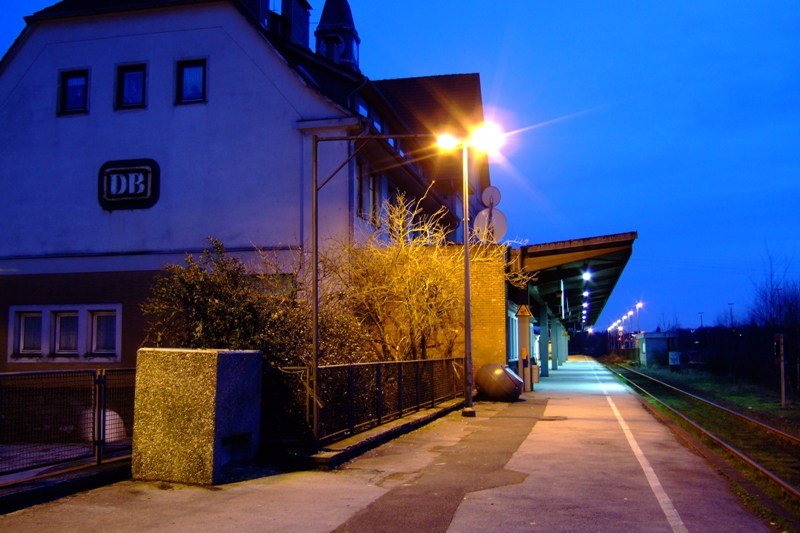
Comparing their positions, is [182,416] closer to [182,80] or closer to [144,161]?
[144,161]

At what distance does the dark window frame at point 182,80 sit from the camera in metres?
23.7

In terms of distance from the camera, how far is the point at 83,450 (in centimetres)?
913

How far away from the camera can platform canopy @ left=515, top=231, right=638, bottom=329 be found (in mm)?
25625

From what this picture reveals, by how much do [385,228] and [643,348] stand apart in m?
48.7

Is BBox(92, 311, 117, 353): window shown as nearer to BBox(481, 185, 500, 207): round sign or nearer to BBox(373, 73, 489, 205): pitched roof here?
BBox(481, 185, 500, 207): round sign

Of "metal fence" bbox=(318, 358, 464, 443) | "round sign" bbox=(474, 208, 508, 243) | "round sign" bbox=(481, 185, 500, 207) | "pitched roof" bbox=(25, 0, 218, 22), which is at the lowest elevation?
"metal fence" bbox=(318, 358, 464, 443)

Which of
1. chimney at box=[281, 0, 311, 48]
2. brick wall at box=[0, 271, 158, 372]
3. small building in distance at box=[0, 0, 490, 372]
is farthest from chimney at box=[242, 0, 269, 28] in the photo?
brick wall at box=[0, 271, 158, 372]

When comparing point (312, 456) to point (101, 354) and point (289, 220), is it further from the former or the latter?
point (101, 354)

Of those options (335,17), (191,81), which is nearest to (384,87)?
(335,17)

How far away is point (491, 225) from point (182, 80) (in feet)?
35.7

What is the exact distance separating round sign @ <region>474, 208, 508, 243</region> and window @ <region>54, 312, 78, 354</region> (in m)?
12.9

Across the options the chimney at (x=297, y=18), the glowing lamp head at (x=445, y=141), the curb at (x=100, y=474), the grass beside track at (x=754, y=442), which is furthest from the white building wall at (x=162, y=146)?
the grass beside track at (x=754, y=442)

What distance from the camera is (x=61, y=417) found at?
9227 mm

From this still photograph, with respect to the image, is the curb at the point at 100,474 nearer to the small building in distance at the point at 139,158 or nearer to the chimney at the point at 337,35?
the small building in distance at the point at 139,158
